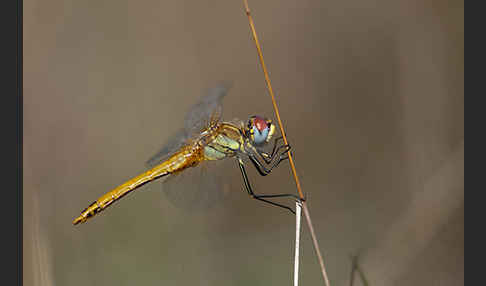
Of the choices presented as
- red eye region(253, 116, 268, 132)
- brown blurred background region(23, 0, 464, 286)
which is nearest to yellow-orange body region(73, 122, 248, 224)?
red eye region(253, 116, 268, 132)

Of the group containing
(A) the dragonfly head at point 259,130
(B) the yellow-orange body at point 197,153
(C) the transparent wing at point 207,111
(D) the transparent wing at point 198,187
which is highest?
(C) the transparent wing at point 207,111

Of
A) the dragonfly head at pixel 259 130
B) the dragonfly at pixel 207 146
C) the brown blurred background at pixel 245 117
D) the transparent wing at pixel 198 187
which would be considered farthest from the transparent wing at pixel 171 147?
the brown blurred background at pixel 245 117

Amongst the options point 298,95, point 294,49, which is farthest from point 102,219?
point 294,49

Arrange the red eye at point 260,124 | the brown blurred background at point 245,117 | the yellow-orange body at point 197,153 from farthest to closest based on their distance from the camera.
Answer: the brown blurred background at point 245,117 < the yellow-orange body at point 197,153 < the red eye at point 260,124

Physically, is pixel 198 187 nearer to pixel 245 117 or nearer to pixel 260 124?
pixel 260 124

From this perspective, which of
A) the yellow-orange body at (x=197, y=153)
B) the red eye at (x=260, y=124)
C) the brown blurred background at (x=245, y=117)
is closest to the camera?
the red eye at (x=260, y=124)

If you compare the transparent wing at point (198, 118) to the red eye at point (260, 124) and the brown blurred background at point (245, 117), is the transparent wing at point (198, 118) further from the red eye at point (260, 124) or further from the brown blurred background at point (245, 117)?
the brown blurred background at point (245, 117)

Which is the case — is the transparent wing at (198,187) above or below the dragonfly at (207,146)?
below

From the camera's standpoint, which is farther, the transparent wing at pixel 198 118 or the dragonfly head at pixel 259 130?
the transparent wing at pixel 198 118
